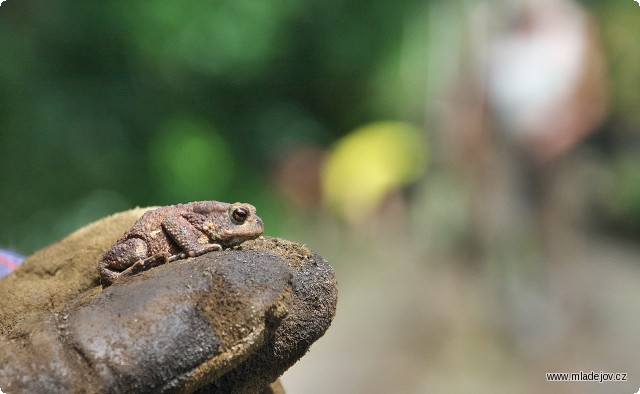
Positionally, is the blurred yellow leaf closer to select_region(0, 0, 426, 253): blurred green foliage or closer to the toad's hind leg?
select_region(0, 0, 426, 253): blurred green foliage

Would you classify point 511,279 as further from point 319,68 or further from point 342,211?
point 319,68

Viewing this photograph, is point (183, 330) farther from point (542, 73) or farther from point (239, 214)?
point (542, 73)

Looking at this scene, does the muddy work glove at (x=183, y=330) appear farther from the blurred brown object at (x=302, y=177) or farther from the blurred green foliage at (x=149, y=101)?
the blurred brown object at (x=302, y=177)

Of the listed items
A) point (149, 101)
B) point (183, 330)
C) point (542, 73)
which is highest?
point (542, 73)

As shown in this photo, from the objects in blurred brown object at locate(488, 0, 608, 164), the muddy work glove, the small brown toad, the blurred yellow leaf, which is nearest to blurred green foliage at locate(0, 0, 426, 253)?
the blurred yellow leaf

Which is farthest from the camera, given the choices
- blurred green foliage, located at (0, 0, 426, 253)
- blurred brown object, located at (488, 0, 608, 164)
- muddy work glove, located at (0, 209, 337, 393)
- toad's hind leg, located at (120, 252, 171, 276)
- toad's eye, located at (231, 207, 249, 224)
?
blurred green foliage, located at (0, 0, 426, 253)

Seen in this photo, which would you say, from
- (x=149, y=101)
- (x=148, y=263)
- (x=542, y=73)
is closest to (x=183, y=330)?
(x=148, y=263)
